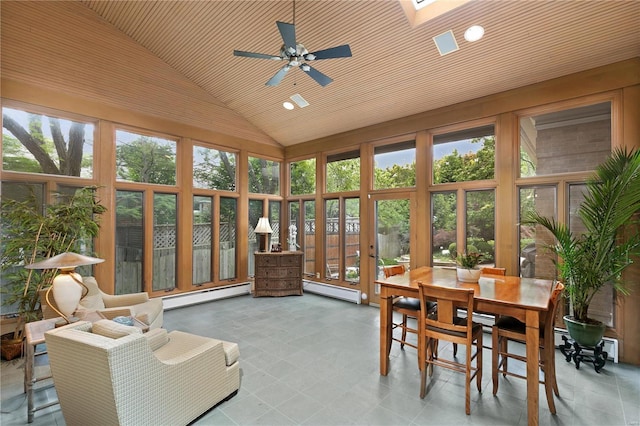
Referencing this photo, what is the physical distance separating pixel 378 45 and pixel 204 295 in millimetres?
5189

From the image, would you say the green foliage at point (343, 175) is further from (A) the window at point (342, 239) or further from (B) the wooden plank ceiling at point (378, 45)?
(B) the wooden plank ceiling at point (378, 45)

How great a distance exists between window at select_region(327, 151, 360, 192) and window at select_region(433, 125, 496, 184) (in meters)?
1.60

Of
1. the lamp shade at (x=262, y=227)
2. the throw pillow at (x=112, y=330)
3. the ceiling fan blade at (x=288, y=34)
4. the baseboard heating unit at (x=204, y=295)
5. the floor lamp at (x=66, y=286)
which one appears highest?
the ceiling fan blade at (x=288, y=34)

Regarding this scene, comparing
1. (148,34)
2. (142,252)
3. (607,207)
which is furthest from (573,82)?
(142,252)

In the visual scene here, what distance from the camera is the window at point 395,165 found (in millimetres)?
5203

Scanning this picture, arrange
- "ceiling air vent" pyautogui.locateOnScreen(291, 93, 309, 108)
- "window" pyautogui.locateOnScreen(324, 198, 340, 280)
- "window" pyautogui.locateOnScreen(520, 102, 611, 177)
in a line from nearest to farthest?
"window" pyautogui.locateOnScreen(520, 102, 611, 177), "ceiling air vent" pyautogui.locateOnScreen(291, 93, 309, 108), "window" pyautogui.locateOnScreen(324, 198, 340, 280)

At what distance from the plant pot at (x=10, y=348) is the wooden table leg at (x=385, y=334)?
4.10m

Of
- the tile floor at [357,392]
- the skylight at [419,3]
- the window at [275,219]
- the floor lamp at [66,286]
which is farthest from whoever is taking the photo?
the window at [275,219]

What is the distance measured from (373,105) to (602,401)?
459cm

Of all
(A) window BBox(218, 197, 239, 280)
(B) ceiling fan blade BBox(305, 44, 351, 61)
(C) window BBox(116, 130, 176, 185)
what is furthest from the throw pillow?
(A) window BBox(218, 197, 239, 280)

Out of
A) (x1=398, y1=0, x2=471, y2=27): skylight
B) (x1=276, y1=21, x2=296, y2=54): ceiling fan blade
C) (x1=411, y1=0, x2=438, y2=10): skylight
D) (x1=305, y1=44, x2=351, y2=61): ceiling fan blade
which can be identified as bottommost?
(x1=305, y1=44, x2=351, y2=61): ceiling fan blade

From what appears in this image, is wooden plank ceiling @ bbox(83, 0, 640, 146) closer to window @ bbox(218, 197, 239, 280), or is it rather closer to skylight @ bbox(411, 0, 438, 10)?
skylight @ bbox(411, 0, 438, 10)

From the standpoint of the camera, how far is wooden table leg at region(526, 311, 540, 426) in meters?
2.20

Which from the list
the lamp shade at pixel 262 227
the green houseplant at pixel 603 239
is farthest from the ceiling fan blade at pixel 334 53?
the lamp shade at pixel 262 227
